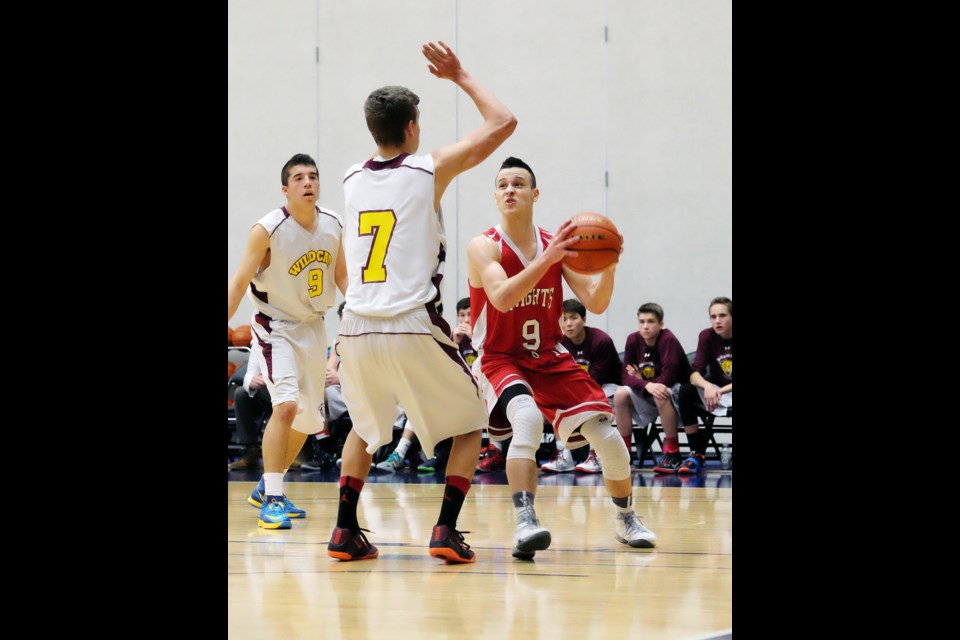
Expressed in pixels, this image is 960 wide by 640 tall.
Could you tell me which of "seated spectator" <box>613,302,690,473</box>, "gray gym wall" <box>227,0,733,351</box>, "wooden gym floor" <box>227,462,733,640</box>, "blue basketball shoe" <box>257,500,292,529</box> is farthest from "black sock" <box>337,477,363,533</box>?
"gray gym wall" <box>227,0,733,351</box>

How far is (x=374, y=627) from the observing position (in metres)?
2.82

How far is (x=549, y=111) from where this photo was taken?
1098 centimetres

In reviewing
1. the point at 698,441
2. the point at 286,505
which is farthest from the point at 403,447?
the point at 286,505

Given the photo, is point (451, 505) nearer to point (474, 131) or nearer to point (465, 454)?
point (465, 454)

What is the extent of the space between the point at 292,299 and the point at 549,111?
6231 millimetres

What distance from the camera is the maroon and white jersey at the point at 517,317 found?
433 centimetres

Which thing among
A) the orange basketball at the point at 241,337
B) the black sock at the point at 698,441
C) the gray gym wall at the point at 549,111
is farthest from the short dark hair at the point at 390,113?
the gray gym wall at the point at 549,111

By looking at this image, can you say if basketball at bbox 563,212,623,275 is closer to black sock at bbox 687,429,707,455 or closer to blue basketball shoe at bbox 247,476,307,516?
blue basketball shoe at bbox 247,476,307,516

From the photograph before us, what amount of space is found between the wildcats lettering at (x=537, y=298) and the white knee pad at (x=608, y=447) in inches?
21.6

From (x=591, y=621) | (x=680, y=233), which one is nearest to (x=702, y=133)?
(x=680, y=233)

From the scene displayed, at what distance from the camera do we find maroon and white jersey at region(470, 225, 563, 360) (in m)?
4.33
